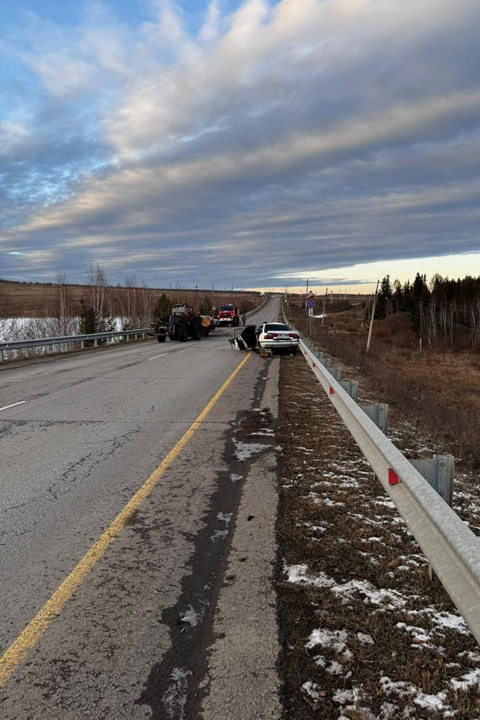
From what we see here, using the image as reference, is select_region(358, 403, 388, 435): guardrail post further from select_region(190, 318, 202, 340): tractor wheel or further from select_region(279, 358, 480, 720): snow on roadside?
select_region(190, 318, 202, 340): tractor wheel

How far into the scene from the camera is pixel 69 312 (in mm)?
55906

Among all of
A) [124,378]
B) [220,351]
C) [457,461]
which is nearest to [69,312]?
[220,351]

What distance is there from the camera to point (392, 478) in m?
3.69

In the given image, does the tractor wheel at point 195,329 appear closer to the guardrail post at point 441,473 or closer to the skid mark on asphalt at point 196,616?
the skid mark on asphalt at point 196,616

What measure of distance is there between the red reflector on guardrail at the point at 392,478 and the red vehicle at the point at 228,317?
160 ft

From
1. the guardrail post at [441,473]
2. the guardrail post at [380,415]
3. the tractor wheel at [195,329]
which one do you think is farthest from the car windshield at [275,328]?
the guardrail post at [441,473]

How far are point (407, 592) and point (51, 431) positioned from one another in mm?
6289

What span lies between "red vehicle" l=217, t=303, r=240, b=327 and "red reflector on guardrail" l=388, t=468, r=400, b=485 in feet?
160

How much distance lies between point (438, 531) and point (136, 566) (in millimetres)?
2220

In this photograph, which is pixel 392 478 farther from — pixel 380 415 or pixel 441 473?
pixel 380 415

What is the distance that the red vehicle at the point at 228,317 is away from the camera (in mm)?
52625

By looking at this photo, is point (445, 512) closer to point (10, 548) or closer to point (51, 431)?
point (10, 548)

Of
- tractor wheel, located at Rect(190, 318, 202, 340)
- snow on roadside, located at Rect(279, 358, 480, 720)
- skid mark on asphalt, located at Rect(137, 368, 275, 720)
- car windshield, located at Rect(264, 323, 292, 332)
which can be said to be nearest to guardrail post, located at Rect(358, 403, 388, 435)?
snow on roadside, located at Rect(279, 358, 480, 720)

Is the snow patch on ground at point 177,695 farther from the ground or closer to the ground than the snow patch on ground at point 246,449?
closer to the ground
